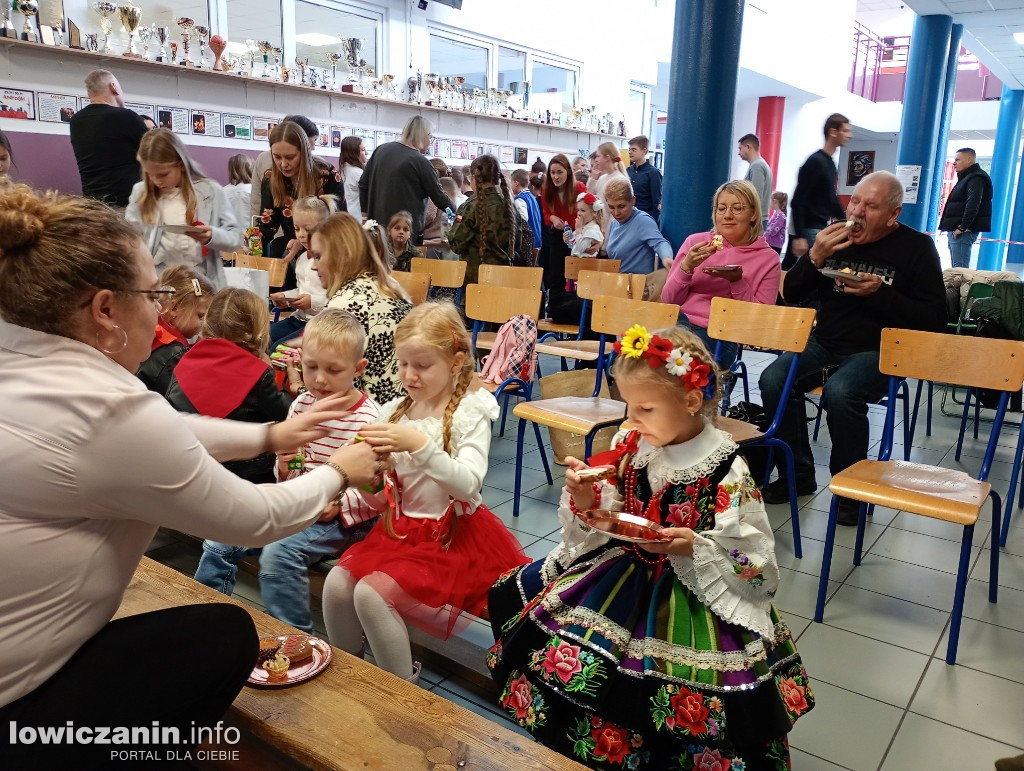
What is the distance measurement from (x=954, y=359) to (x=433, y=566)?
2086mm

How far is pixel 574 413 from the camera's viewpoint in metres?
3.22

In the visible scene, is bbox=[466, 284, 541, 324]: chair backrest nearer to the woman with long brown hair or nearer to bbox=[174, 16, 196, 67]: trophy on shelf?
the woman with long brown hair

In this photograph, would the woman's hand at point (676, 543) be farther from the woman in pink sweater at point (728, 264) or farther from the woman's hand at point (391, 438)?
the woman in pink sweater at point (728, 264)

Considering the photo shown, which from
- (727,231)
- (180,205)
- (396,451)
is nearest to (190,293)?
(180,205)

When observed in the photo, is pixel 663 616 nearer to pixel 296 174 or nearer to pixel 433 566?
pixel 433 566

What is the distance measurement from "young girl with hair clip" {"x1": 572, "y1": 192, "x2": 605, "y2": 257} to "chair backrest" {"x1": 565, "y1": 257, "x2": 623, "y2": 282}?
0.28 meters

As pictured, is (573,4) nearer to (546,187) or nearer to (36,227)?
(546,187)

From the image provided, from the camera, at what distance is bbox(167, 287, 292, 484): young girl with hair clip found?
7.64 ft

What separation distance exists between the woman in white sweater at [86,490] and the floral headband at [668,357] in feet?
2.73

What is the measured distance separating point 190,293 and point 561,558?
1.90m

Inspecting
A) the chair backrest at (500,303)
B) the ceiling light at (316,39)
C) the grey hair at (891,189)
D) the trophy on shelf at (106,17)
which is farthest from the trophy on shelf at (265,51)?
the grey hair at (891,189)

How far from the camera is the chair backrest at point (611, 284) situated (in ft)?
14.6

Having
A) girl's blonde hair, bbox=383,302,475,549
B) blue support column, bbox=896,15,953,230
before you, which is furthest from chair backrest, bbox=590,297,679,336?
blue support column, bbox=896,15,953,230

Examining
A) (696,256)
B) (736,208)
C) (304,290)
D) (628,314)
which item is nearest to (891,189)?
(736,208)
